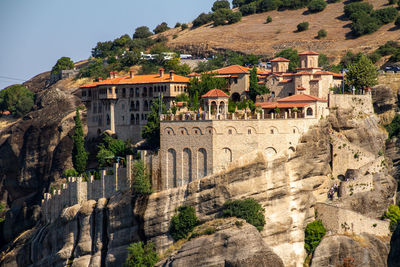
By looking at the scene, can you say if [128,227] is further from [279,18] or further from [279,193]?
[279,18]

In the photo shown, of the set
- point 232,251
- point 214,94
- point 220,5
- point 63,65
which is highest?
point 220,5

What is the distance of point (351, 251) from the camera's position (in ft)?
258

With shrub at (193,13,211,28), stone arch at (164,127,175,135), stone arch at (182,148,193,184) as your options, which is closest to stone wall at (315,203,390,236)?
stone arch at (182,148,193,184)

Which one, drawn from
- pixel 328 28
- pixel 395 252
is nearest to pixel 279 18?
pixel 328 28

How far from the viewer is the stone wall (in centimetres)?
8081

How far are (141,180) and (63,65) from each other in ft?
222

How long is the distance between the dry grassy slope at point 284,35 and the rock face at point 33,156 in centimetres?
2927

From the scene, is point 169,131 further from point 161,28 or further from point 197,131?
point 161,28

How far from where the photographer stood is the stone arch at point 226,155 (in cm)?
7994

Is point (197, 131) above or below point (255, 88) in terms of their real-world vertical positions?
below

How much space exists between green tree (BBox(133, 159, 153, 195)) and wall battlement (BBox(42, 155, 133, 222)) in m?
2.39

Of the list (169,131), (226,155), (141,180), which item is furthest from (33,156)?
(226,155)

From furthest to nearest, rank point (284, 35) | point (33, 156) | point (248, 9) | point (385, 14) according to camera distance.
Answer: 1. point (248, 9)
2. point (284, 35)
3. point (385, 14)
4. point (33, 156)

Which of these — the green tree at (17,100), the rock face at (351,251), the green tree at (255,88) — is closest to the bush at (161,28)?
the green tree at (17,100)
